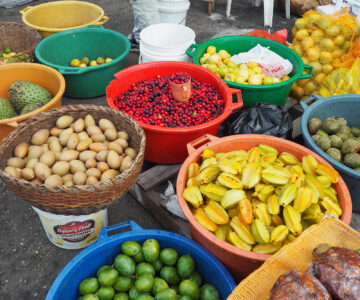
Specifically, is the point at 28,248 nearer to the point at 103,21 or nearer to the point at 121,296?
the point at 121,296

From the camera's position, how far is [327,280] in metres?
1.03

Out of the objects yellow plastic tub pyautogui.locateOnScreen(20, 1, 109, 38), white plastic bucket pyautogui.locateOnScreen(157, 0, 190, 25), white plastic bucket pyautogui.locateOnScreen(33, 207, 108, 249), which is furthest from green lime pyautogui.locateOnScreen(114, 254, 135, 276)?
white plastic bucket pyautogui.locateOnScreen(157, 0, 190, 25)

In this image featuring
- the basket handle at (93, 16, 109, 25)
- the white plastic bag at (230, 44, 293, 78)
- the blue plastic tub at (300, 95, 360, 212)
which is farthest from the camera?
the basket handle at (93, 16, 109, 25)

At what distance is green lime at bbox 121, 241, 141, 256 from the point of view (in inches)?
65.2

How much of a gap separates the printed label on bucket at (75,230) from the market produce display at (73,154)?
30cm

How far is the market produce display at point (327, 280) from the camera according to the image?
3.16ft

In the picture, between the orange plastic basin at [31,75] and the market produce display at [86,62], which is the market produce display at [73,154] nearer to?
the orange plastic basin at [31,75]

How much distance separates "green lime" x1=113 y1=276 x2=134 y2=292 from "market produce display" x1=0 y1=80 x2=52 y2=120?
1.72m

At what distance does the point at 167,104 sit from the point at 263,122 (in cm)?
78

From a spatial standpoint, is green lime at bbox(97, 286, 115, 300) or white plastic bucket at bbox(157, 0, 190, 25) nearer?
green lime at bbox(97, 286, 115, 300)

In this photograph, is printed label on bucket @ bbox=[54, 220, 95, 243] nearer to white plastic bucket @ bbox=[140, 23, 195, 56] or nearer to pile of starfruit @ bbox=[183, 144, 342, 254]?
pile of starfruit @ bbox=[183, 144, 342, 254]

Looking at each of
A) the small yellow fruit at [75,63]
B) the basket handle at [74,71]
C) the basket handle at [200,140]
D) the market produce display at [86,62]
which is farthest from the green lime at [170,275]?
the small yellow fruit at [75,63]

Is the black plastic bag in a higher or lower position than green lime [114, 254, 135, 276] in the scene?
higher

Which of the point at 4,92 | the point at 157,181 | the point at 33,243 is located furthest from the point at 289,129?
the point at 4,92
